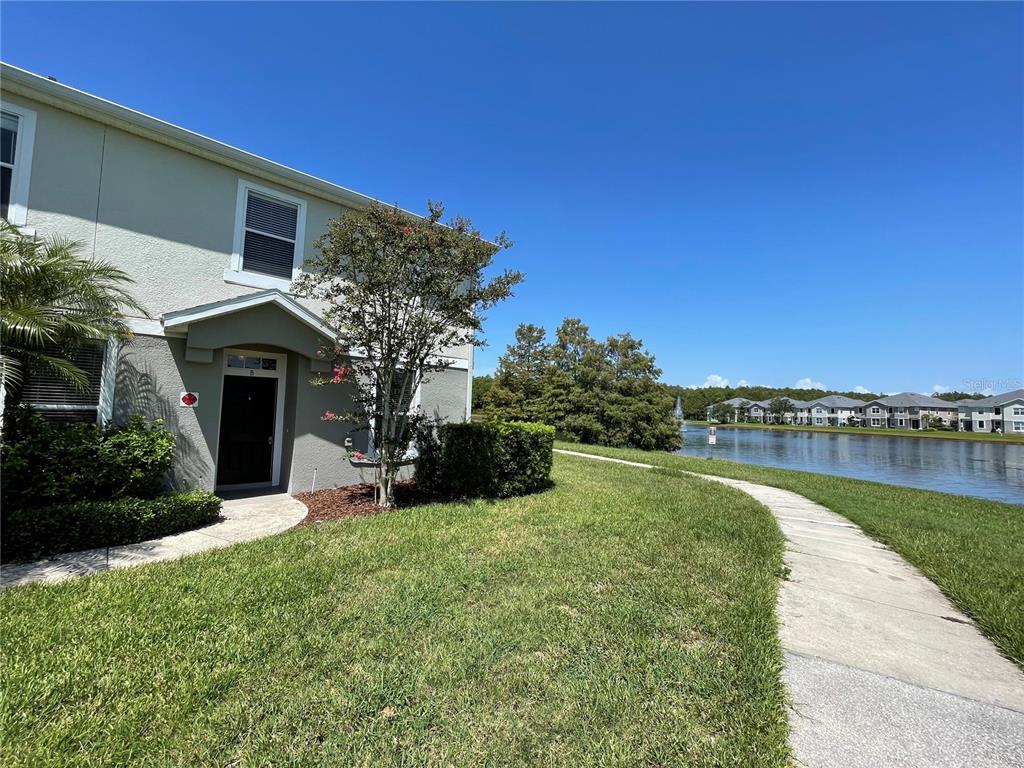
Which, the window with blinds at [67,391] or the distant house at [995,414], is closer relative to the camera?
the window with blinds at [67,391]

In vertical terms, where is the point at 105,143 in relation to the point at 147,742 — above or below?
above

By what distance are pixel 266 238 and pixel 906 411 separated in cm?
10324

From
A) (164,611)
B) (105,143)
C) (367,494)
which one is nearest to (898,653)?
(164,611)

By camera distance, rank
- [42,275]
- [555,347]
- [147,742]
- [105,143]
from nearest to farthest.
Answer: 1. [147,742]
2. [42,275]
3. [105,143]
4. [555,347]

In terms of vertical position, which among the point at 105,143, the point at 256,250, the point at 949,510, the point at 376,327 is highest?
the point at 105,143

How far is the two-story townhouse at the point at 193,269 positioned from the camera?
5.72m

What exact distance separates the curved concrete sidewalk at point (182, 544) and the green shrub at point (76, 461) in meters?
0.74

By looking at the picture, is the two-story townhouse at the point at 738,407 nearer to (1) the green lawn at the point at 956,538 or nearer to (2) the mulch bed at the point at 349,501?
(1) the green lawn at the point at 956,538

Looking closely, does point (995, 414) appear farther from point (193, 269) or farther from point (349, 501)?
point (193, 269)

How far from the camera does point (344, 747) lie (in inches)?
81.7

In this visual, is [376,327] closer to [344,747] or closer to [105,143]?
[105,143]

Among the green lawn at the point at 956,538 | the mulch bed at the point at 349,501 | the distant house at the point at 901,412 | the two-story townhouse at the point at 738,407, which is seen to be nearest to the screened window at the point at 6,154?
the mulch bed at the point at 349,501

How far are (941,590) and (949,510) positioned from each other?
6.36m

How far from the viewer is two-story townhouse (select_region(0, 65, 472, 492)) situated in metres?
5.72
